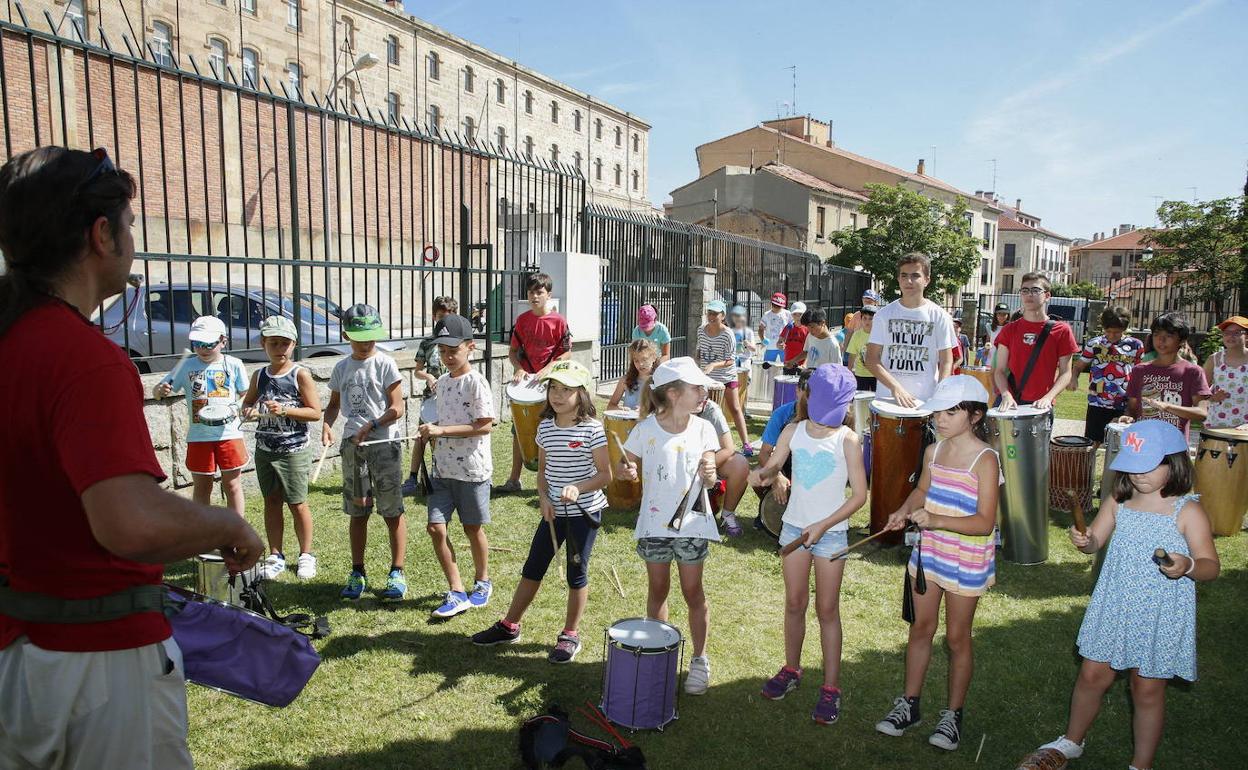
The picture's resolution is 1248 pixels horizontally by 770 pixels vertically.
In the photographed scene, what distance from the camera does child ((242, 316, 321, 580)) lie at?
545 centimetres

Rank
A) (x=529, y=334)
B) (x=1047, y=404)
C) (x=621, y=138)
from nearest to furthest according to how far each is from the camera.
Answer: (x=1047, y=404) < (x=529, y=334) < (x=621, y=138)

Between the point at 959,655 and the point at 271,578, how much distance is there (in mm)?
4317

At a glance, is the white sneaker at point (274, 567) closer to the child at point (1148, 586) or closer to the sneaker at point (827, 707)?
the sneaker at point (827, 707)

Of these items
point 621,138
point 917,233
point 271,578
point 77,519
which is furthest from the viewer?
point 621,138

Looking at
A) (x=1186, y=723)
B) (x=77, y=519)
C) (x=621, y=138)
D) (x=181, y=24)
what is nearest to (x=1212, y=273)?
(x=1186, y=723)

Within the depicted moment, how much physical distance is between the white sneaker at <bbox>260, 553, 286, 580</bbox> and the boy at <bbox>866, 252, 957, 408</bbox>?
4482 mm

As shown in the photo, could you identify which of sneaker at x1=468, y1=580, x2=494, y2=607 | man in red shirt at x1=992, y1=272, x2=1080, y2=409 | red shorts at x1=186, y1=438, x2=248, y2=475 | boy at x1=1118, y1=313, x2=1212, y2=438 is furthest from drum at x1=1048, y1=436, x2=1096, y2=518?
red shorts at x1=186, y1=438, x2=248, y2=475

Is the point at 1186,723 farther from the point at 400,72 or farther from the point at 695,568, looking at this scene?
the point at 400,72

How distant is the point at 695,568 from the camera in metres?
4.06

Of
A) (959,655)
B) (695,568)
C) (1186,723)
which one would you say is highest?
(695,568)

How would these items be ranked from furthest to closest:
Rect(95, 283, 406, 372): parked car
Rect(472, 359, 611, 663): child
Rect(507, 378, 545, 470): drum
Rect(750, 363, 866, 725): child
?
Rect(95, 283, 406, 372): parked car < Rect(507, 378, 545, 470): drum < Rect(472, 359, 611, 663): child < Rect(750, 363, 866, 725): child

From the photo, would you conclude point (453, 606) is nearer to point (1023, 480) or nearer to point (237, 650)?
point (237, 650)

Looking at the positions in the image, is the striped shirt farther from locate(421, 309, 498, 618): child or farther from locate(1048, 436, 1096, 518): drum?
locate(1048, 436, 1096, 518): drum

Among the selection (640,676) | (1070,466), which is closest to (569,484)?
(640,676)
